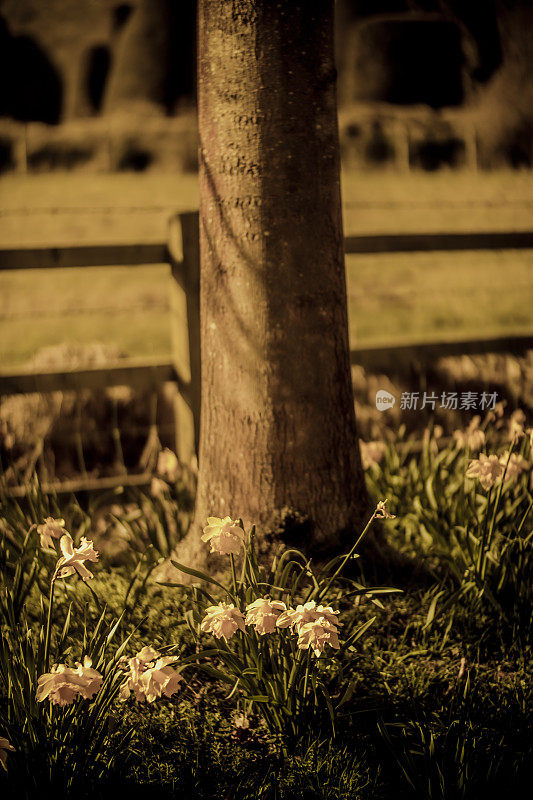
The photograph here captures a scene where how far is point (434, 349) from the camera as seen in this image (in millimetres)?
3137

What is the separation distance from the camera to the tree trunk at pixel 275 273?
182 cm

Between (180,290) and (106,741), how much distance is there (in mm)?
1778

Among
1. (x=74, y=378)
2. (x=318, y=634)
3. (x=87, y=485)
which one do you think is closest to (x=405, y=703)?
(x=318, y=634)

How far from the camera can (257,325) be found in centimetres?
186

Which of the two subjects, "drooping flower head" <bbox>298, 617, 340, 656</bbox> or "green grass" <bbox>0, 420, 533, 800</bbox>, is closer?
"drooping flower head" <bbox>298, 617, 340, 656</bbox>

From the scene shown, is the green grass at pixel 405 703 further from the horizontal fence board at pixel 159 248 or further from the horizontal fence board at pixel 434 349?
the horizontal fence board at pixel 159 248

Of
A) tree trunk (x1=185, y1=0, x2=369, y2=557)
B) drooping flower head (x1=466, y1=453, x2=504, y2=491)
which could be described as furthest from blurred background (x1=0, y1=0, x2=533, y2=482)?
drooping flower head (x1=466, y1=453, x2=504, y2=491)

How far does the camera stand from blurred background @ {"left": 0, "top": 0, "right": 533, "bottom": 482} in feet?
28.5

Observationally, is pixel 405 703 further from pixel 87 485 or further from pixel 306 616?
pixel 87 485

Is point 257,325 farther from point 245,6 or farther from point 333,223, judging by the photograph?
point 245,6

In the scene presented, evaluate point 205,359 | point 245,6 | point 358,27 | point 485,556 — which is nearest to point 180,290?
point 205,359

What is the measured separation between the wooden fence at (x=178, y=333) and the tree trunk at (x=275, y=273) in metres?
0.80

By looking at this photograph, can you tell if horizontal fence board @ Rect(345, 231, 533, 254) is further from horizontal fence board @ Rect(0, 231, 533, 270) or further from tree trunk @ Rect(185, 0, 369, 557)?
tree trunk @ Rect(185, 0, 369, 557)

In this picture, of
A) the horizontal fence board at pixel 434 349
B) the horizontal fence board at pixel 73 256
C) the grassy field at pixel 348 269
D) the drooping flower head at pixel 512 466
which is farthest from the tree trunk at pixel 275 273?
the grassy field at pixel 348 269
